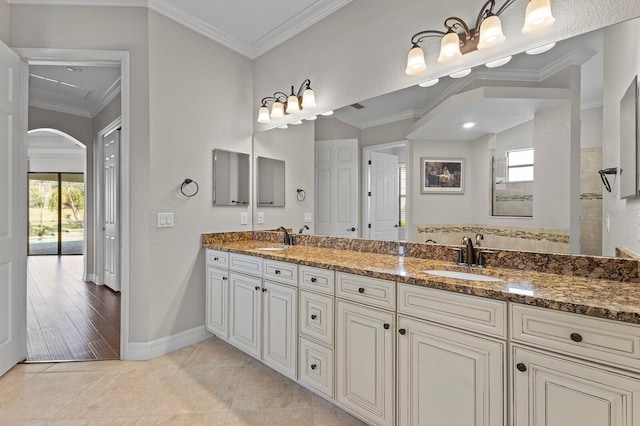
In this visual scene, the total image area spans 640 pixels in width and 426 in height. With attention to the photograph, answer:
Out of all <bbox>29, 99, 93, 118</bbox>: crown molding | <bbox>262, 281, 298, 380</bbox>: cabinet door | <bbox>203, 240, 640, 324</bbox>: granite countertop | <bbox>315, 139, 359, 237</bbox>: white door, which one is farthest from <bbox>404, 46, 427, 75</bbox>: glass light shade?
<bbox>29, 99, 93, 118</bbox>: crown molding

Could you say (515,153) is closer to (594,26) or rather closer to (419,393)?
(594,26)

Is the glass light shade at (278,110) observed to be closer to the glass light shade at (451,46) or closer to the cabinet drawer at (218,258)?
the cabinet drawer at (218,258)

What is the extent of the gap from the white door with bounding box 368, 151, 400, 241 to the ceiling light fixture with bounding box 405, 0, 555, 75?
595mm

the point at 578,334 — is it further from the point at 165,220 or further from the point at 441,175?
the point at 165,220

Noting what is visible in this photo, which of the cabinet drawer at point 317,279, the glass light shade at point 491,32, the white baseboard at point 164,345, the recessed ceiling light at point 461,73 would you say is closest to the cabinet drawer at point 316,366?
the cabinet drawer at point 317,279

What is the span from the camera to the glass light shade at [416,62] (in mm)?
1928

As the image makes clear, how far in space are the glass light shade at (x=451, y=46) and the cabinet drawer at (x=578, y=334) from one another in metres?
1.39

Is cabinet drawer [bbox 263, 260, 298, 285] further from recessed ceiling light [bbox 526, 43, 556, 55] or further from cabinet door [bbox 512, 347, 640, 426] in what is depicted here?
recessed ceiling light [bbox 526, 43, 556, 55]

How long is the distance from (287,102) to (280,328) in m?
1.92

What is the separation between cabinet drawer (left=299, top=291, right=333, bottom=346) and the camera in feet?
5.89

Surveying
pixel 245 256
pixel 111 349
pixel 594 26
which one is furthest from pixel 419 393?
pixel 111 349

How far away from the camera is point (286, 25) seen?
284 cm

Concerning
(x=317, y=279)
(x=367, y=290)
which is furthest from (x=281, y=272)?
(x=367, y=290)

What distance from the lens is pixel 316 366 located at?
186cm
